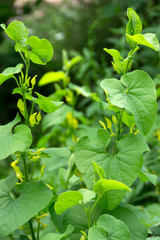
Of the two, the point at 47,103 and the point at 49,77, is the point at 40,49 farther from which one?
the point at 49,77

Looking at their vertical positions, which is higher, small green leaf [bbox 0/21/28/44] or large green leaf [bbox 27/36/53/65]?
small green leaf [bbox 0/21/28/44]

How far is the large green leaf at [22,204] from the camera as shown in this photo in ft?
1.58

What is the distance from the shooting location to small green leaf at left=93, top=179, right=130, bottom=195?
0.42 metres

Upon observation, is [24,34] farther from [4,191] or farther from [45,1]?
[45,1]

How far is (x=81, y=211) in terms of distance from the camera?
0.53 meters

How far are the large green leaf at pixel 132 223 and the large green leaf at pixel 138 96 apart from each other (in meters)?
0.14

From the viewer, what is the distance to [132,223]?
516 mm

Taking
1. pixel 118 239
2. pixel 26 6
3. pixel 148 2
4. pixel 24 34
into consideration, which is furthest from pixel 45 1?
pixel 118 239

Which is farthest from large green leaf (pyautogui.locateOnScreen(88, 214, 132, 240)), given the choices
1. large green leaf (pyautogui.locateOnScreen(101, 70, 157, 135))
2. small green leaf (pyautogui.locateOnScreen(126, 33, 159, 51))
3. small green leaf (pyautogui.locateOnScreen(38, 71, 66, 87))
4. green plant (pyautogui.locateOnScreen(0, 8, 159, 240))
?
small green leaf (pyautogui.locateOnScreen(38, 71, 66, 87))

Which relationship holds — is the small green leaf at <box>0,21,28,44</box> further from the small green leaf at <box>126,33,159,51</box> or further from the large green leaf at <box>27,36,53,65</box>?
the small green leaf at <box>126,33,159,51</box>

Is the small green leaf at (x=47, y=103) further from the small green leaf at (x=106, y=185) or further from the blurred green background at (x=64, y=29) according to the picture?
the blurred green background at (x=64, y=29)

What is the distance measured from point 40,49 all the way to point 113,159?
225 millimetres

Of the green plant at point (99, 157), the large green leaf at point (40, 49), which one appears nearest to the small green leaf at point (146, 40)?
the green plant at point (99, 157)

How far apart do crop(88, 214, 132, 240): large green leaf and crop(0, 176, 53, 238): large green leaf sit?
0.32 ft
